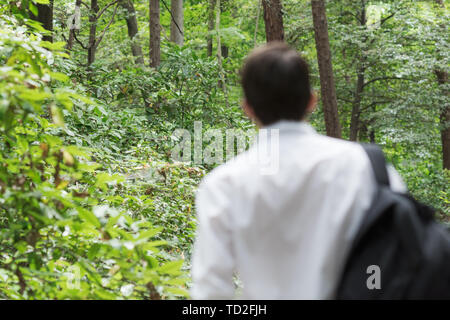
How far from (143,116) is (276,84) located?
22.4ft

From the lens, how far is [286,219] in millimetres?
1628

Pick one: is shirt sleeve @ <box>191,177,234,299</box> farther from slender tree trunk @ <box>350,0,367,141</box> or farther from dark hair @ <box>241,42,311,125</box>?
slender tree trunk @ <box>350,0,367,141</box>

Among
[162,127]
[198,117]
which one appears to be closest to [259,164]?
[162,127]

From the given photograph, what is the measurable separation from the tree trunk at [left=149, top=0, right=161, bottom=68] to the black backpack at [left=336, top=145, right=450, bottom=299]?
33.4 ft

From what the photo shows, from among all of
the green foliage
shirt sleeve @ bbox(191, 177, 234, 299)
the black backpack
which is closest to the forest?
the green foliage

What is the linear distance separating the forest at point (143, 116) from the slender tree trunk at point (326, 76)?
3 cm

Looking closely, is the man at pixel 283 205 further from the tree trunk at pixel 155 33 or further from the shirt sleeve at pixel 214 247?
the tree trunk at pixel 155 33

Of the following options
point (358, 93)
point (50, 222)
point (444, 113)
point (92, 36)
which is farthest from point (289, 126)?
point (358, 93)

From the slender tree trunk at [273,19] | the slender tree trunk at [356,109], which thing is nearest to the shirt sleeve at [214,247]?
the slender tree trunk at [273,19]

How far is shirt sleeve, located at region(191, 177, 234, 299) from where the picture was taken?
166cm

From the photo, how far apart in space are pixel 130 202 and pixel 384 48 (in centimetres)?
1321

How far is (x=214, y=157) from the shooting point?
8812mm

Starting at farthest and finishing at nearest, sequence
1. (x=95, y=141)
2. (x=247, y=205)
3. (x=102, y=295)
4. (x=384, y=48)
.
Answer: (x=384, y=48), (x=95, y=141), (x=102, y=295), (x=247, y=205)
